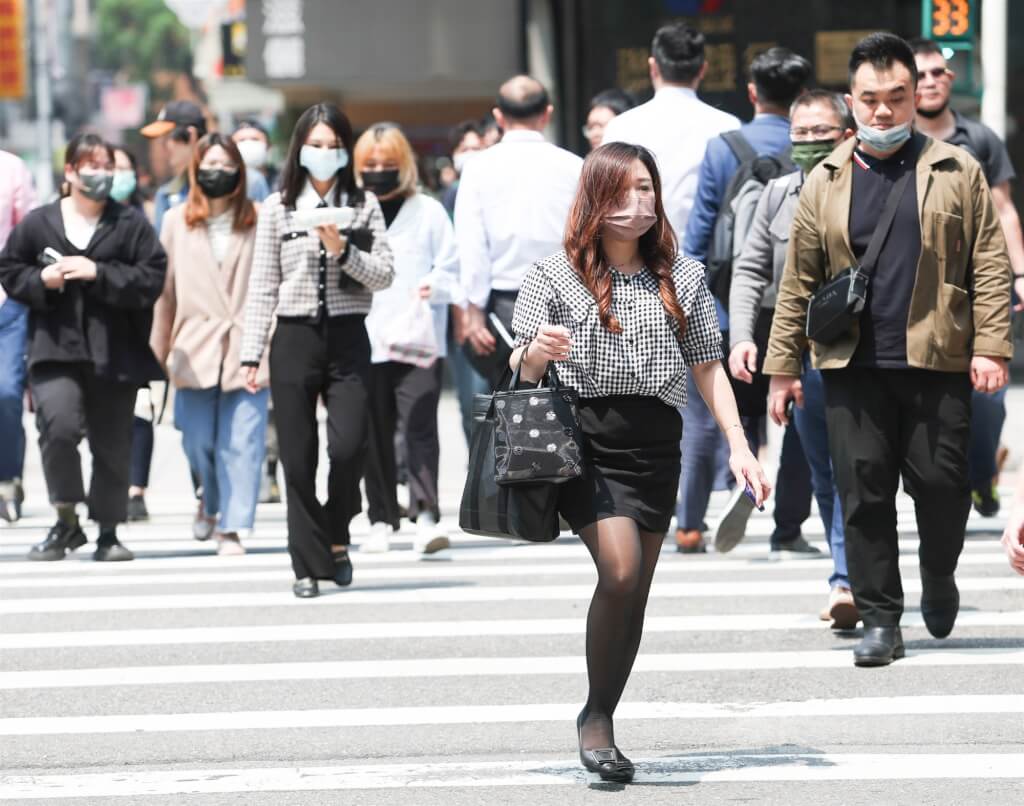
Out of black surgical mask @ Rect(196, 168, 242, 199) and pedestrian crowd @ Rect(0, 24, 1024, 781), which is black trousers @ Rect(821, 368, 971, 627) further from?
black surgical mask @ Rect(196, 168, 242, 199)

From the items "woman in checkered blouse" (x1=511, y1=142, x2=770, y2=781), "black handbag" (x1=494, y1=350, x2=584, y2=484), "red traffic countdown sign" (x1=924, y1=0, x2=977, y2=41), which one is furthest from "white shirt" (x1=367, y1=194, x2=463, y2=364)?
"black handbag" (x1=494, y1=350, x2=584, y2=484)

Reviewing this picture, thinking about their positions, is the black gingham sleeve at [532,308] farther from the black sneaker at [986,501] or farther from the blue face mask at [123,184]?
the blue face mask at [123,184]

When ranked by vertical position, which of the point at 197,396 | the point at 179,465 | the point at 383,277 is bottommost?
the point at 179,465

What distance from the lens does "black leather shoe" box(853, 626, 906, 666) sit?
7512 millimetres

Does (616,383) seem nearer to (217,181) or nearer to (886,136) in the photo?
(886,136)

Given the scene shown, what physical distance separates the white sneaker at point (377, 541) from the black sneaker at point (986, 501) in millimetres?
2972

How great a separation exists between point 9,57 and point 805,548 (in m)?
34.7

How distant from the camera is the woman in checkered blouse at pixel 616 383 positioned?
5.98m

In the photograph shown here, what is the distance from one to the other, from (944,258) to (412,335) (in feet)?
13.2

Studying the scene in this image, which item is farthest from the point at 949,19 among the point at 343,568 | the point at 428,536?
the point at 343,568

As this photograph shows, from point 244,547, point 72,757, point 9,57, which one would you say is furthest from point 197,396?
point 9,57

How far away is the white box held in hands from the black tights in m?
3.21

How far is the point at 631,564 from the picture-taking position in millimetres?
5957

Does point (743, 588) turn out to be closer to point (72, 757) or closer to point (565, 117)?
point (72, 757)
